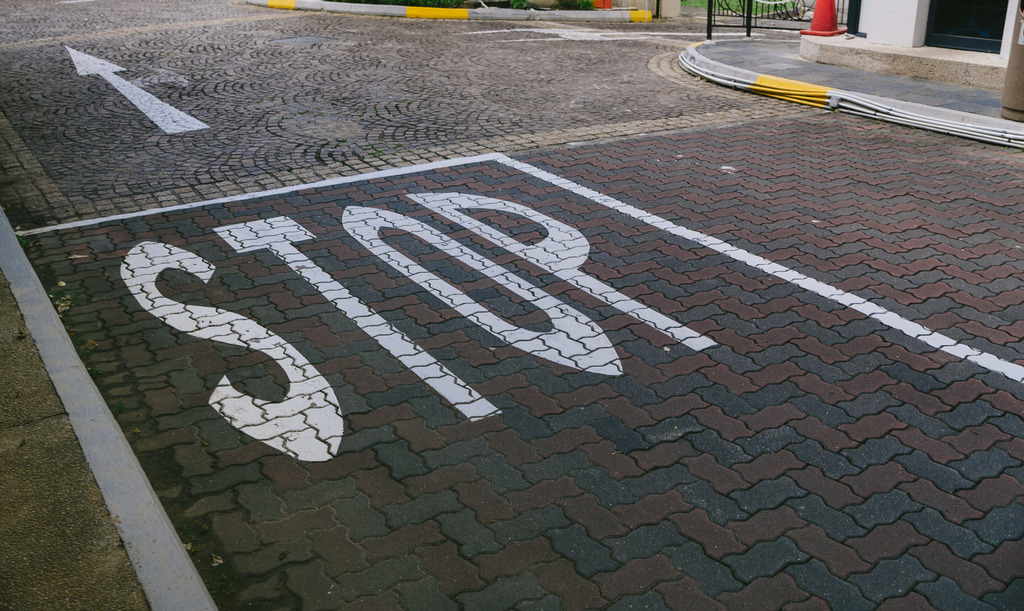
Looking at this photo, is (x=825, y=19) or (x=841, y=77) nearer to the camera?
(x=841, y=77)

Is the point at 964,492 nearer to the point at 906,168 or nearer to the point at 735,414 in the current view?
the point at 735,414

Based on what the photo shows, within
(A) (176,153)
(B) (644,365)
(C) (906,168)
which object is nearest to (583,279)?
(B) (644,365)

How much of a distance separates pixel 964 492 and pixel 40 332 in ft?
16.7

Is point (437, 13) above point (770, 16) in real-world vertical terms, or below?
above

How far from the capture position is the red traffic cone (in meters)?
13.3

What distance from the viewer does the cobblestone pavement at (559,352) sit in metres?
3.77

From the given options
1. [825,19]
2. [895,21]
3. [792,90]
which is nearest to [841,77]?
[792,90]

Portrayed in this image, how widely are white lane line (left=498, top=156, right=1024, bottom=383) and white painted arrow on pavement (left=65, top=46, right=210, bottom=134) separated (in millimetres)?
4633

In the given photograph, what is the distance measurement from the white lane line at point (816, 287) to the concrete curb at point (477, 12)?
12.3 m

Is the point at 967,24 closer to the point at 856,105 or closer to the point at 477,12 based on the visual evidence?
the point at 856,105

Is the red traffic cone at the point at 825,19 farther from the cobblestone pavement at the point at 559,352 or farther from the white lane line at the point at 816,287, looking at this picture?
the white lane line at the point at 816,287

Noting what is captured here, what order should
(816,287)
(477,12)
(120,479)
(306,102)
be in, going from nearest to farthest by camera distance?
(120,479) → (816,287) → (306,102) → (477,12)

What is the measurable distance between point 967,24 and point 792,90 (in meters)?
2.48

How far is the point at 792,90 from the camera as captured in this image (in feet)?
37.6
